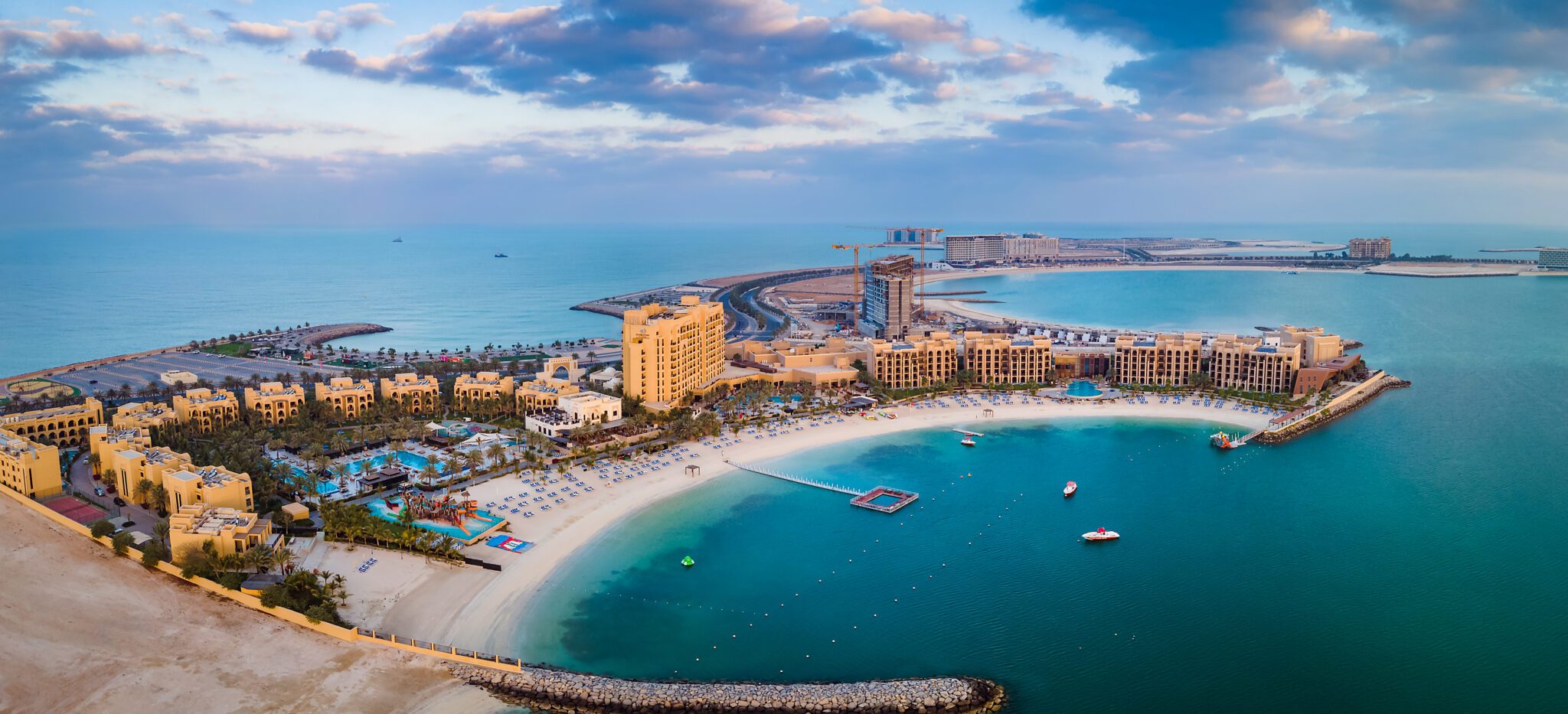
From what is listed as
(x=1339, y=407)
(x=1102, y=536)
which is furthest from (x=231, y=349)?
(x=1339, y=407)

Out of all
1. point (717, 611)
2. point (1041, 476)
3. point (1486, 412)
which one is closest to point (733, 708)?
point (717, 611)

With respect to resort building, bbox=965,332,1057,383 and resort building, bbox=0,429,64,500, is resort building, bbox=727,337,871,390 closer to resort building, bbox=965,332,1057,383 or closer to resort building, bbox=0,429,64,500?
resort building, bbox=965,332,1057,383

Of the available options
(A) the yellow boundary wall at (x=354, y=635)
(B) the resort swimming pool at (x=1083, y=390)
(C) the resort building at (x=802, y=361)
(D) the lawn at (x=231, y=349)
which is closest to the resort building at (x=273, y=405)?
(A) the yellow boundary wall at (x=354, y=635)

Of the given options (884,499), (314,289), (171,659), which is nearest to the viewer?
(171,659)

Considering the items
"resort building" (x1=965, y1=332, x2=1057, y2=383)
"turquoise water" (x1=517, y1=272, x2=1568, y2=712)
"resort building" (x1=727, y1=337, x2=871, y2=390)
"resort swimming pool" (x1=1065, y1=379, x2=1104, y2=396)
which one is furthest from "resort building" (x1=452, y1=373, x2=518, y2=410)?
"resort swimming pool" (x1=1065, y1=379, x2=1104, y2=396)

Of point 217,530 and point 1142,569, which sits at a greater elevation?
point 217,530

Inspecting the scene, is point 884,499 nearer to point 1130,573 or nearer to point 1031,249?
point 1130,573
